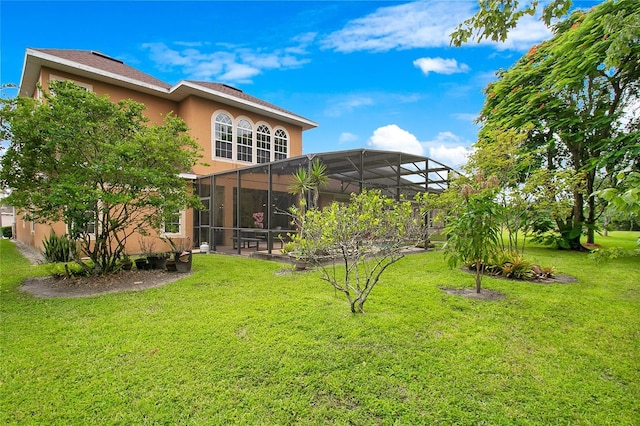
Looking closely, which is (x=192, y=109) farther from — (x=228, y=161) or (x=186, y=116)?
(x=228, y=161)

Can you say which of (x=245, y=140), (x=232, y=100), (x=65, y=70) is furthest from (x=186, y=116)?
(x=65, y=70)

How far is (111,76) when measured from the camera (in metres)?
11.4

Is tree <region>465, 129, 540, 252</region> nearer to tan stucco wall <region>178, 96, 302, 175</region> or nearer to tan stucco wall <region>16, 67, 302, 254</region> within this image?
tan stucco wall <region>16, 67, 302, 254</region>

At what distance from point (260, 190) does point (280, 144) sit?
18.1 ft

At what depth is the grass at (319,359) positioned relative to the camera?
2.41 metres

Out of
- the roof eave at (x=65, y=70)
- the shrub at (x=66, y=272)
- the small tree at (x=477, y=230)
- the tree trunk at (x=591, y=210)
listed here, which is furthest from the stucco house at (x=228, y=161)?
the tree trunk at (x=591, y=210)

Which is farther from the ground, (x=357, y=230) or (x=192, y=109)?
(x=192, y=109)

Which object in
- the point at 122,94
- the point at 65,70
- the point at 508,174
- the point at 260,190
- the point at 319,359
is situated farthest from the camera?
the point at 122,94

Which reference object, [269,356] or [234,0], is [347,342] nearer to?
[269,356]

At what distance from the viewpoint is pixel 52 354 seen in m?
3.30

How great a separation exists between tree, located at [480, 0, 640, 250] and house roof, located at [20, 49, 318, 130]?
10673mm

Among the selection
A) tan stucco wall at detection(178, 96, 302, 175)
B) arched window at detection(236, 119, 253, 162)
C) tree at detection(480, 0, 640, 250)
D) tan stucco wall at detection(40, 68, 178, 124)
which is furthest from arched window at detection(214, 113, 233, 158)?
tree at detection(480, 0, 640, 250)

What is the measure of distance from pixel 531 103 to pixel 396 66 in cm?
523

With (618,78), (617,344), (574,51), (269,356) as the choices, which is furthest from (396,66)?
(269,356)
